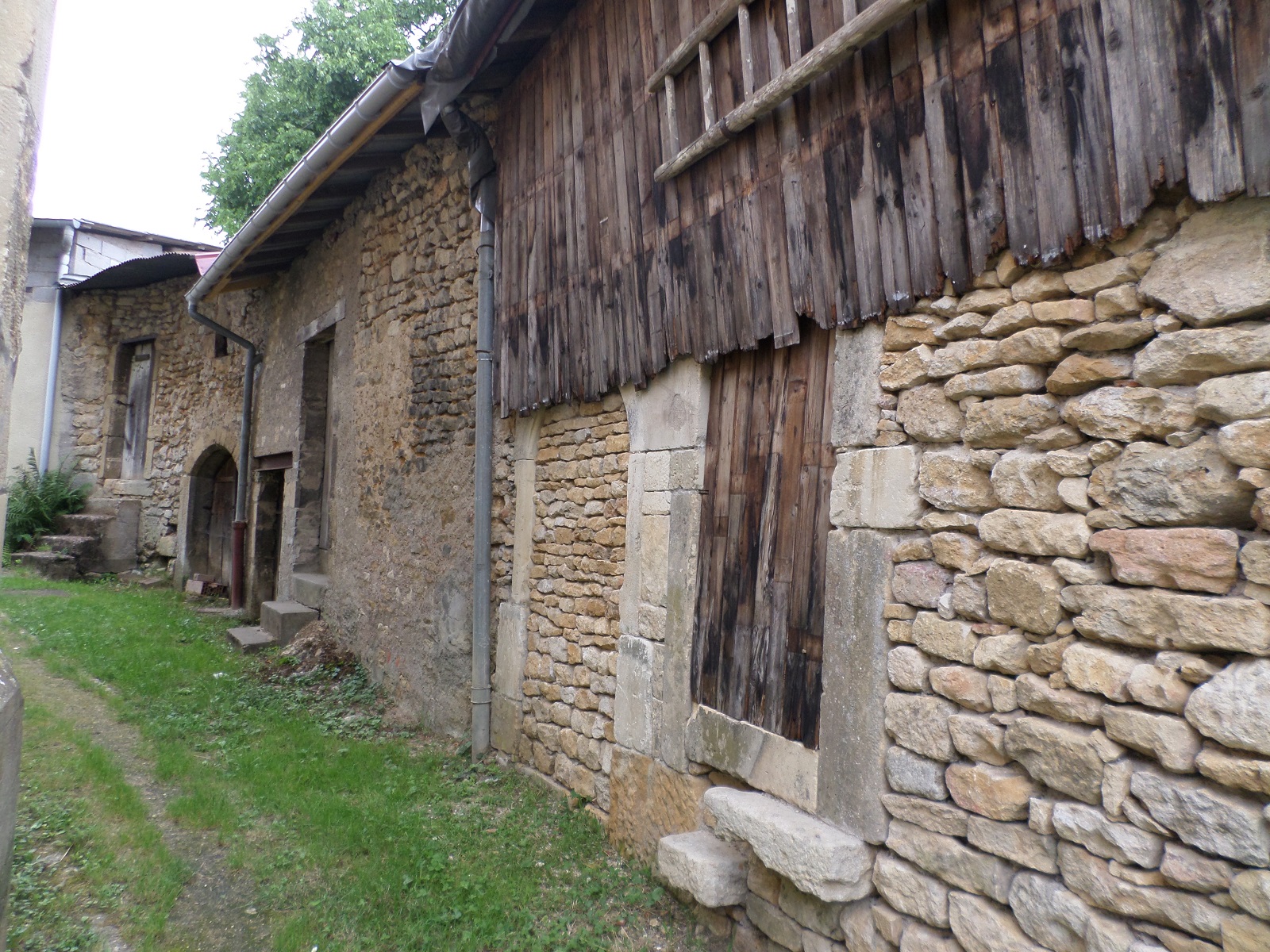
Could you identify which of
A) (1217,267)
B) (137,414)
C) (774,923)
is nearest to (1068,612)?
(1217,267)

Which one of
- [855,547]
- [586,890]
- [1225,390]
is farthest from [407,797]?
[1225,390]

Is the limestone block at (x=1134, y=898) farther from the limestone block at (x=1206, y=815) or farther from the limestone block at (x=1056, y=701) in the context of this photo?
the limestone block at (x=1056, y=701)

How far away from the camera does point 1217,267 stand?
1.86m

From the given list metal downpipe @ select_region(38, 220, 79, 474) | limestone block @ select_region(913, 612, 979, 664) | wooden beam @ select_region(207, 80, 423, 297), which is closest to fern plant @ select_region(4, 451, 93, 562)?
metal downpipe @ select_region(38, 220, 79, 474)

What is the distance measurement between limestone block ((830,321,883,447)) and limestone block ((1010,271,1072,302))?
49 cm

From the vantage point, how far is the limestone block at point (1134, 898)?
1771 mm

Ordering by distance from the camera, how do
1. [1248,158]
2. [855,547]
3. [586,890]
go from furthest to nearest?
[586,890] < [855,547] < [1248,158]

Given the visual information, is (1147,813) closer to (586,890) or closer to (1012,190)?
(1012,190)

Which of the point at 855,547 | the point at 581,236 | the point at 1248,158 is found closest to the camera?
the point at 1248,158

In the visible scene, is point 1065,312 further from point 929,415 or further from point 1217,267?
point 929,415

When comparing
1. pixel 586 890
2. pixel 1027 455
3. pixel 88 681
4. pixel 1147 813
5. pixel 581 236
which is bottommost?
pixel 586 890

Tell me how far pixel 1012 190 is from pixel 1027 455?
2.50 ft

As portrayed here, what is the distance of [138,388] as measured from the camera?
43.8 feet

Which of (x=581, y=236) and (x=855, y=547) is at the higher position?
(x=581, y=236)
